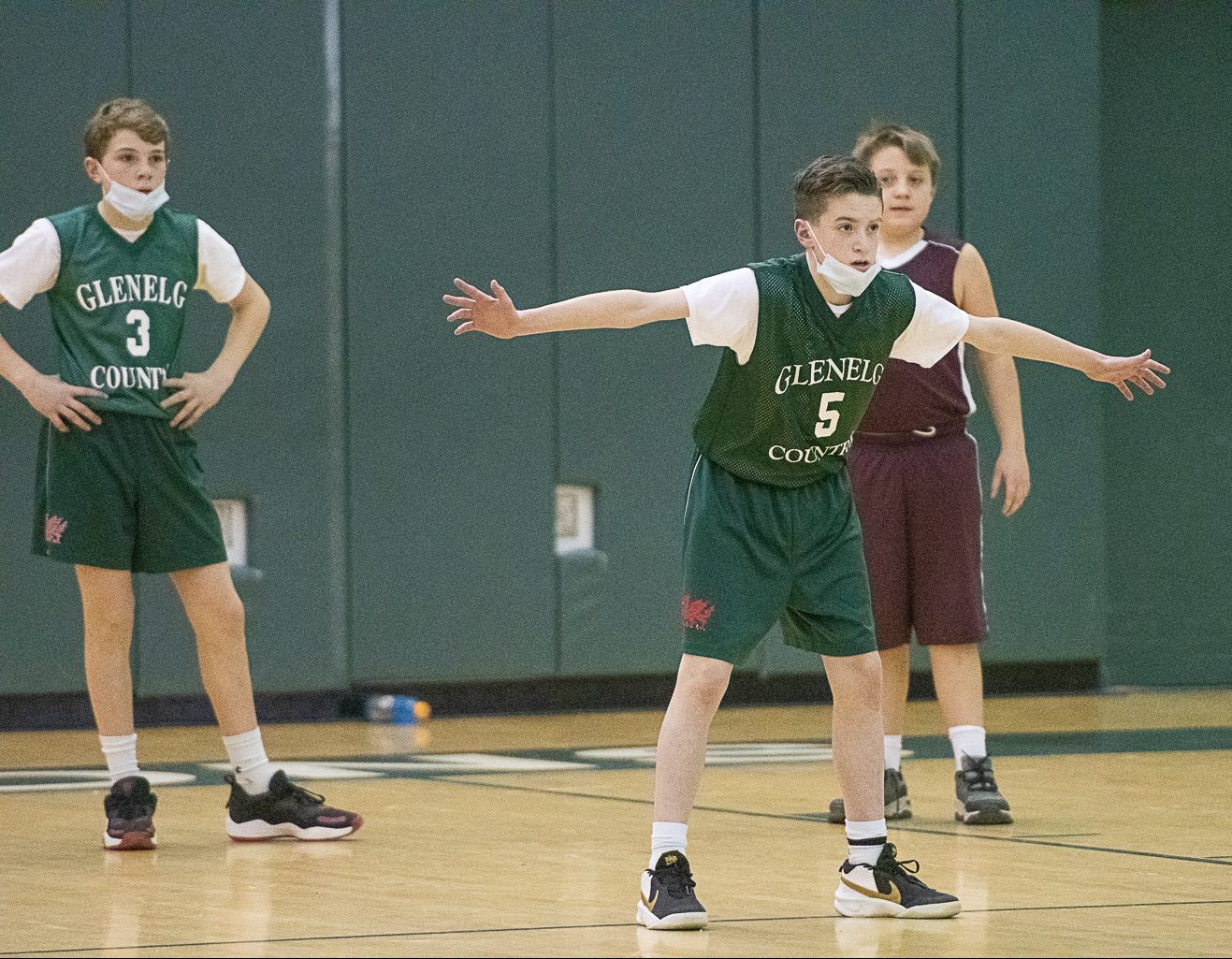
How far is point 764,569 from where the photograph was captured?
406 centimetres

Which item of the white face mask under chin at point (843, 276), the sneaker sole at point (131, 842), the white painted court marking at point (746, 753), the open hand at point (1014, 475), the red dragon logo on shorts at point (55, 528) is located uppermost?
the white face mask under chin at point (843, 276)

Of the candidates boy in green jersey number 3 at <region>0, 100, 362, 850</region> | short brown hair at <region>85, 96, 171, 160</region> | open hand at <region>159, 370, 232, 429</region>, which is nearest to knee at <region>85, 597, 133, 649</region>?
boy in green jersey number 3 at <region>0, 100, 362, 850</region>

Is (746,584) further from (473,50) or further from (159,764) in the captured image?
(473,50)

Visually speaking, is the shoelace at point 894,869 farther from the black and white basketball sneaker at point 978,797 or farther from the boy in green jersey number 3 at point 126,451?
the boy in green jersey number 3 at point 126,451

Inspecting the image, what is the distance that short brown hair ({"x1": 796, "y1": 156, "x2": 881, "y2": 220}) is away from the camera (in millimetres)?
4074

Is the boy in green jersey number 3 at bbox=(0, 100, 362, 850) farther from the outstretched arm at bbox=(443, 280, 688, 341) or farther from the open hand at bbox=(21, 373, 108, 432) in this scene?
the outstretched arm at bbox=(443, 280, 688, 341)

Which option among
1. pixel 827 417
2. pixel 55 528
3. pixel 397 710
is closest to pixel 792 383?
pixel 827 417

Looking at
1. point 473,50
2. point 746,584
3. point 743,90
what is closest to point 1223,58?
point 743,90

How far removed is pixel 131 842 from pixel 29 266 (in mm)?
1360

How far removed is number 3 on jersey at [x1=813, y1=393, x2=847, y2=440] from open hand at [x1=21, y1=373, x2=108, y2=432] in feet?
6.05

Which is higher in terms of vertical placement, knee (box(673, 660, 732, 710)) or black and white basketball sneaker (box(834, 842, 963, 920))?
knee (box(673, 660, 732, 710))

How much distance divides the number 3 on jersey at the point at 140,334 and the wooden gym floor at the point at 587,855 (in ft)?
3.77

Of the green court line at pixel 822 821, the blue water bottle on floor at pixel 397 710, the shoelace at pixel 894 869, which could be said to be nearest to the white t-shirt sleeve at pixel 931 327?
the shoelace at pixel 894 869

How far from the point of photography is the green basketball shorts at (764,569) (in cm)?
403
